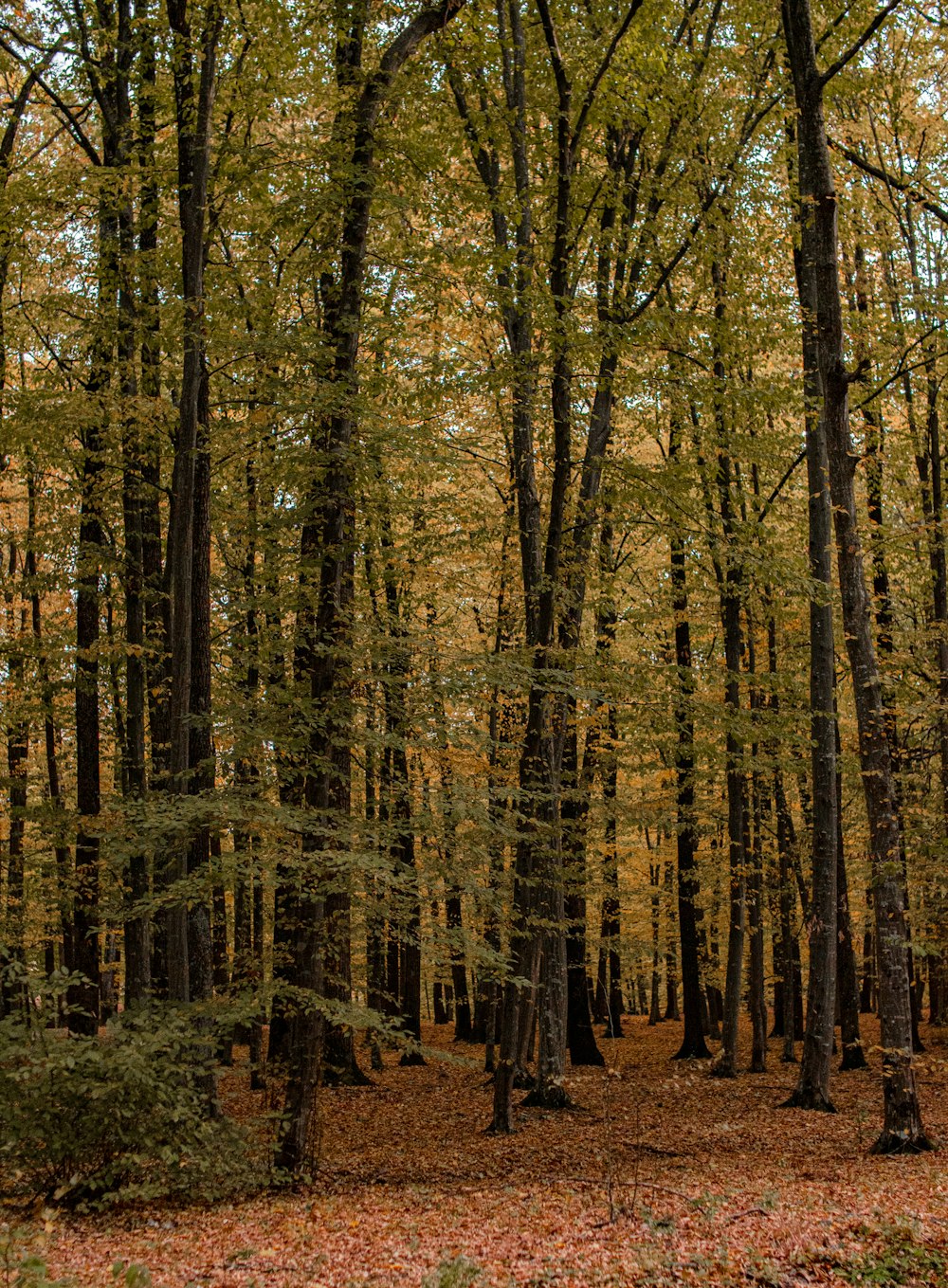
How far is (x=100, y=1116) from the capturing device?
7.00m

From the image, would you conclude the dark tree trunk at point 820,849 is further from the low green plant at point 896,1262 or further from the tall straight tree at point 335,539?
the low green plant at point 896,1262

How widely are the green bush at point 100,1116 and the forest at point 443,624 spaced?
4 cm

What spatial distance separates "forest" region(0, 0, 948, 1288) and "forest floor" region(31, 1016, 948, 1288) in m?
0.07

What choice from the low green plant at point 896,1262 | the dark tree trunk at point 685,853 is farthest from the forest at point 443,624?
the dark tree trunk at point 685,853

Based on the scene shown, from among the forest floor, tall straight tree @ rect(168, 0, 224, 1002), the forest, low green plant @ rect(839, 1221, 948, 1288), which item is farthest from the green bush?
low green plant @ rect(839, 1221, 948, 1288)

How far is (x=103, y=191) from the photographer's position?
35.5 ft

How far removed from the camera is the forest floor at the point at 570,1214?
17.6ft

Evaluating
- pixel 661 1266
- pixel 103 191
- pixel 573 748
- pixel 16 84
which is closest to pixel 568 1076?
pixel 573 748

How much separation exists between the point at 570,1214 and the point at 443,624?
5.10m

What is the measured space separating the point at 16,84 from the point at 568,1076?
724 inches

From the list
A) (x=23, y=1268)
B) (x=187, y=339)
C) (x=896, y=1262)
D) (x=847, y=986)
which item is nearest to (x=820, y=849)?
(x=847, y=986)

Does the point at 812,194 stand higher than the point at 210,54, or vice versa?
the point at 210,54

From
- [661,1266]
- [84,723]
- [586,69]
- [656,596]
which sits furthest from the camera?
[656,596]

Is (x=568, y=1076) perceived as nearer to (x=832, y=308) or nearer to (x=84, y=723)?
(x=84, y=723)
